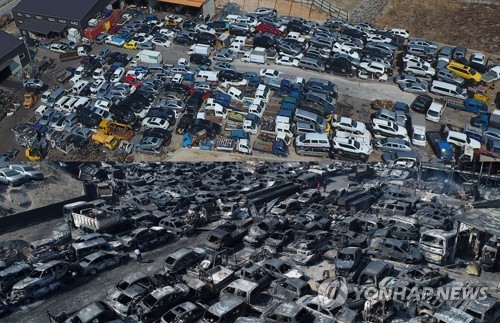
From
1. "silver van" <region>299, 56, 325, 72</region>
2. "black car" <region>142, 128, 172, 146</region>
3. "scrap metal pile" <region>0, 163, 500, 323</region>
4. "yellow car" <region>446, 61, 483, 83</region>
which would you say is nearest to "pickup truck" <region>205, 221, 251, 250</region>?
"scrap metal pile" <region>0, 163, 500, 323</region>

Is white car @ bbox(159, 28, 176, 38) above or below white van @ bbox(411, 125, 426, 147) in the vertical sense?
above

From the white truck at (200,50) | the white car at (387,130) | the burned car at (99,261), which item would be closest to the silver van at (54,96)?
the white truck at (200,50)

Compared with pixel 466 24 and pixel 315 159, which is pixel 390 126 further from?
pixel 466 24

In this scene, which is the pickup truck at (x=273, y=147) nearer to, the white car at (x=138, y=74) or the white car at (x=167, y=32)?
the white car at (x=138, y=74)

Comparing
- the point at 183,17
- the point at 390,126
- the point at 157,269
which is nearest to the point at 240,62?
the point at 183,17

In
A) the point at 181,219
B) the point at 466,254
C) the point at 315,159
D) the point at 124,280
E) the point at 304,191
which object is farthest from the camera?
the point at 315,159

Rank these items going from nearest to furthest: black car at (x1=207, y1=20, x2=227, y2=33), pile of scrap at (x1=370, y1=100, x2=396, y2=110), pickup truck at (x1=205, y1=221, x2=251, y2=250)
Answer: pickup truck at (x1=205, y1=221, x2=251, y2=250) → pile of scrap at (x1=370, y1=100, x2=396, y2=110) → black car at (x1=207, y1=20, x2=227, y2=33)

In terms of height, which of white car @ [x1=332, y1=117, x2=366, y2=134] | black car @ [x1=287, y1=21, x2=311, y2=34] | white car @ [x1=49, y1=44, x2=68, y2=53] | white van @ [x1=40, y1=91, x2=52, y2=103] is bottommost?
white van @ [x1=40, y1=91, x2=52, y2=103]

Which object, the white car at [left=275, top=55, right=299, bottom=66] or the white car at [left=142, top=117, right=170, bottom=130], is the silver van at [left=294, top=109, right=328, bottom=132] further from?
the white car at [left=142, top=117, right=170, bottom=130]
